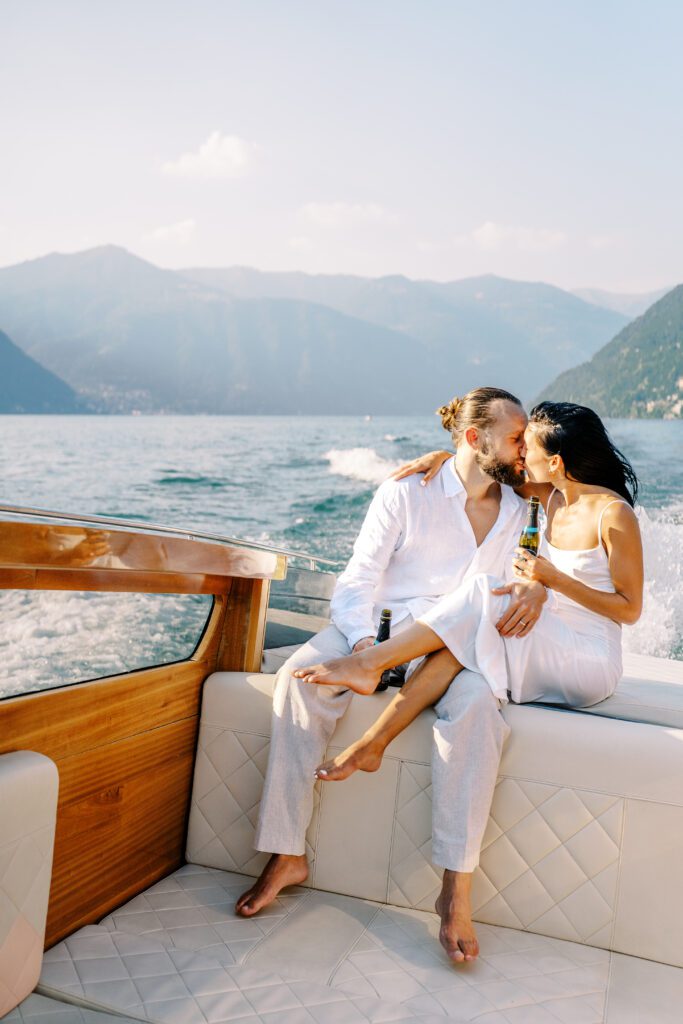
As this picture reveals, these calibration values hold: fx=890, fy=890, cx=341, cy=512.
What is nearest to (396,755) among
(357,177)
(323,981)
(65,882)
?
(323,981)

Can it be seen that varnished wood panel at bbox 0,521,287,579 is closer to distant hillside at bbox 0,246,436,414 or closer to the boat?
the boat

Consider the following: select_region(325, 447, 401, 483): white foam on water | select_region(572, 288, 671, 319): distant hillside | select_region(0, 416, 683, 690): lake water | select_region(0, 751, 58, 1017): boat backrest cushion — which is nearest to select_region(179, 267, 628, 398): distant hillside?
select_region(572, 288, 671, 319): distant hillside

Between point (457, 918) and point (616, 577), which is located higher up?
point (616, 577)

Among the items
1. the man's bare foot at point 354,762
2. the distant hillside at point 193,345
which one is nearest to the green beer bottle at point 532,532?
the man's bare foot at point 354,762

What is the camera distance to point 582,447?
2205mm

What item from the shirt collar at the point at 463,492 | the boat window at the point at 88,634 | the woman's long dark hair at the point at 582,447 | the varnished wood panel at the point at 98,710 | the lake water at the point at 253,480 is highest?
the woman's long dark hair at the point at 582,447

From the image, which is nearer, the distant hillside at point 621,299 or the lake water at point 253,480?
the lake water at point 253,480

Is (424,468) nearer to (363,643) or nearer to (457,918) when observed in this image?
(363,643)

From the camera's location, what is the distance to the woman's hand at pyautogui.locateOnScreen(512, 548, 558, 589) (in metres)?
2.00

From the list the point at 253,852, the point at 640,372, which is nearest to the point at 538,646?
the point at 253,852

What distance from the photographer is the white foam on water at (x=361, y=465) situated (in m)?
16.8

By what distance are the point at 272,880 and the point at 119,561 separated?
74cm

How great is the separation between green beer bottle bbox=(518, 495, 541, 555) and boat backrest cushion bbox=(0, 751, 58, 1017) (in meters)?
1.25

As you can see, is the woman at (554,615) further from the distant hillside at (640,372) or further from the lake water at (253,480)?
the distant hillside at (640,372)
